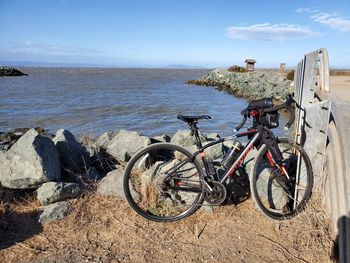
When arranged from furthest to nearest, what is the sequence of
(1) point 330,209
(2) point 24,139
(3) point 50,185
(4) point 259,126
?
(2) point 24,139 < (3) point 50,185 < (4) point 259,126 < (1) point 330,209

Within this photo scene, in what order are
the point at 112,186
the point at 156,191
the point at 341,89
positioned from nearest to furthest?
1. the point at 156,191
2. the point at 112,186
3. the point at 341,89

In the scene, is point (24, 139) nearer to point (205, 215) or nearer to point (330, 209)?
point (205, 215)

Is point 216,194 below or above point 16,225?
above

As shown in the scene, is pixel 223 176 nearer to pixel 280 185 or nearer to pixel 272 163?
pixel 272 163

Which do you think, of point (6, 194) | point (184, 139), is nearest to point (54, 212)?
point (6, 194)

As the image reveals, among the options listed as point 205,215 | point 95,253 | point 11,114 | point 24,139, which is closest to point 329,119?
point 205,215

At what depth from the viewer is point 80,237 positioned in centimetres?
399

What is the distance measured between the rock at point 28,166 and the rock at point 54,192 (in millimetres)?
156

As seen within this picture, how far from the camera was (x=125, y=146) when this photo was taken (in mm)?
6215

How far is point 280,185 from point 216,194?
89 centimetres

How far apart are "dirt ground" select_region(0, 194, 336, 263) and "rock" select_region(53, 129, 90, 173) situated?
99 centimetres

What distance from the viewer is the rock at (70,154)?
550cm

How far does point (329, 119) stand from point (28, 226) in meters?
3.92

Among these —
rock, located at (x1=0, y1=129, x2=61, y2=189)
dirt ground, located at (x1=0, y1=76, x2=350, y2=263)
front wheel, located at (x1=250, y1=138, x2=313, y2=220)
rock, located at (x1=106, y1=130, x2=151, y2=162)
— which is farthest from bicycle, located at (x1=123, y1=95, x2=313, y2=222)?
rock, located at (x1=106, y1=130, x2=151, y2=162)
